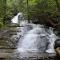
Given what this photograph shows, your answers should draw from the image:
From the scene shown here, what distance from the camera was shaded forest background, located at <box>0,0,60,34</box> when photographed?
48.8 feet

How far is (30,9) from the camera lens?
16250mm

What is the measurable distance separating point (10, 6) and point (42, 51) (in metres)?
9.24

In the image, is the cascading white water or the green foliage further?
the green foliage

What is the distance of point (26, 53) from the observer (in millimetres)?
7926

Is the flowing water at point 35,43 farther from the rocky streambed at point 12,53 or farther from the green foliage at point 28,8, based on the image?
the green foliage at point 28,8

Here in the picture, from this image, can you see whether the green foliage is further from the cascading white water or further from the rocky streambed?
the rocky streambed

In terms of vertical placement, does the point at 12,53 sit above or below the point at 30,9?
below

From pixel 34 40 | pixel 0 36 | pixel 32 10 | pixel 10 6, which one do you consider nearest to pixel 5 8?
pixel 10 6

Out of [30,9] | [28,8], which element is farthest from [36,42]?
[28,8]

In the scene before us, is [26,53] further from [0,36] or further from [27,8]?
[27,8]

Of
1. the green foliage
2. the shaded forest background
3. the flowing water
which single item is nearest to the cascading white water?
the flowing water

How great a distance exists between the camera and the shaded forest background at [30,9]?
14.9 metres

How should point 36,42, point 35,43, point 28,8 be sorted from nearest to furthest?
point 35,43
point 36,42
point 28,8

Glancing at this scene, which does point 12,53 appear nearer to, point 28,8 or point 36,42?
point 36,42
